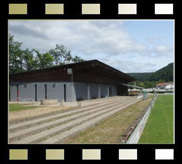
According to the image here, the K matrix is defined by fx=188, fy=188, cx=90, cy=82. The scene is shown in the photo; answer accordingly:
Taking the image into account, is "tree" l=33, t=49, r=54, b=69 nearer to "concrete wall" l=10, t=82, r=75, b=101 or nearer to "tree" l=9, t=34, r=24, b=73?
"tree" l=9, t=34, r=24, b=73

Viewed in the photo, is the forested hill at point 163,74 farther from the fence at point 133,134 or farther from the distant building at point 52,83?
the distant building at point 52,83

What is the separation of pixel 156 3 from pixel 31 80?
21.1 meters

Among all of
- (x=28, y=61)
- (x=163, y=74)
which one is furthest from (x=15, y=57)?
(x=163, y=74)

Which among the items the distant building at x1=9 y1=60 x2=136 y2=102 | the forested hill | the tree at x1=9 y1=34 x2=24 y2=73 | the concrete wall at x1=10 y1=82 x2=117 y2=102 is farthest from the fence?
the tree at x1=9 y1=34 x2=24 y2=73

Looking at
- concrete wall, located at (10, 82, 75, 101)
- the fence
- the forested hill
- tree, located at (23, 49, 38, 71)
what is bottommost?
the fence

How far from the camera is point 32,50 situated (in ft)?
137

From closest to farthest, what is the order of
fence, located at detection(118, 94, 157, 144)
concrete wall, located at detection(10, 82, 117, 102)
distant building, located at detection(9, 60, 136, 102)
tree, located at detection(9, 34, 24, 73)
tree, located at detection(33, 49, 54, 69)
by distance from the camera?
fence, located at detection(118, 94, 157, 144) → distant building, located at detection(9, 60, 136, 102) → concrete wall, located at detection(10, 82, 117, 102) → tree, located at detection(9, 34, 24, 73) → tree, located at detection(33, 49, 54, 69)

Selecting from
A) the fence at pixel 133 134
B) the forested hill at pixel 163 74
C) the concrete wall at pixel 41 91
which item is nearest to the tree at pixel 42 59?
the concrete wall at pixel 41 91

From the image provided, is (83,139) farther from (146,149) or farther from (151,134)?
(146,149)

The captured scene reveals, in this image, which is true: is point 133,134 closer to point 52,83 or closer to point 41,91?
point 52,83

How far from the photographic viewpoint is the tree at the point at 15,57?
114 ft

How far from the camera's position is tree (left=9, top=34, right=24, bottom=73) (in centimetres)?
3476

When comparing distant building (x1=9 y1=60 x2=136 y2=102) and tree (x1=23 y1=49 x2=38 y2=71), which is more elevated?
tree (x1=23 y1=49 x2=38 y2=71)

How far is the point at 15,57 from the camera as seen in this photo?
3647 cm
